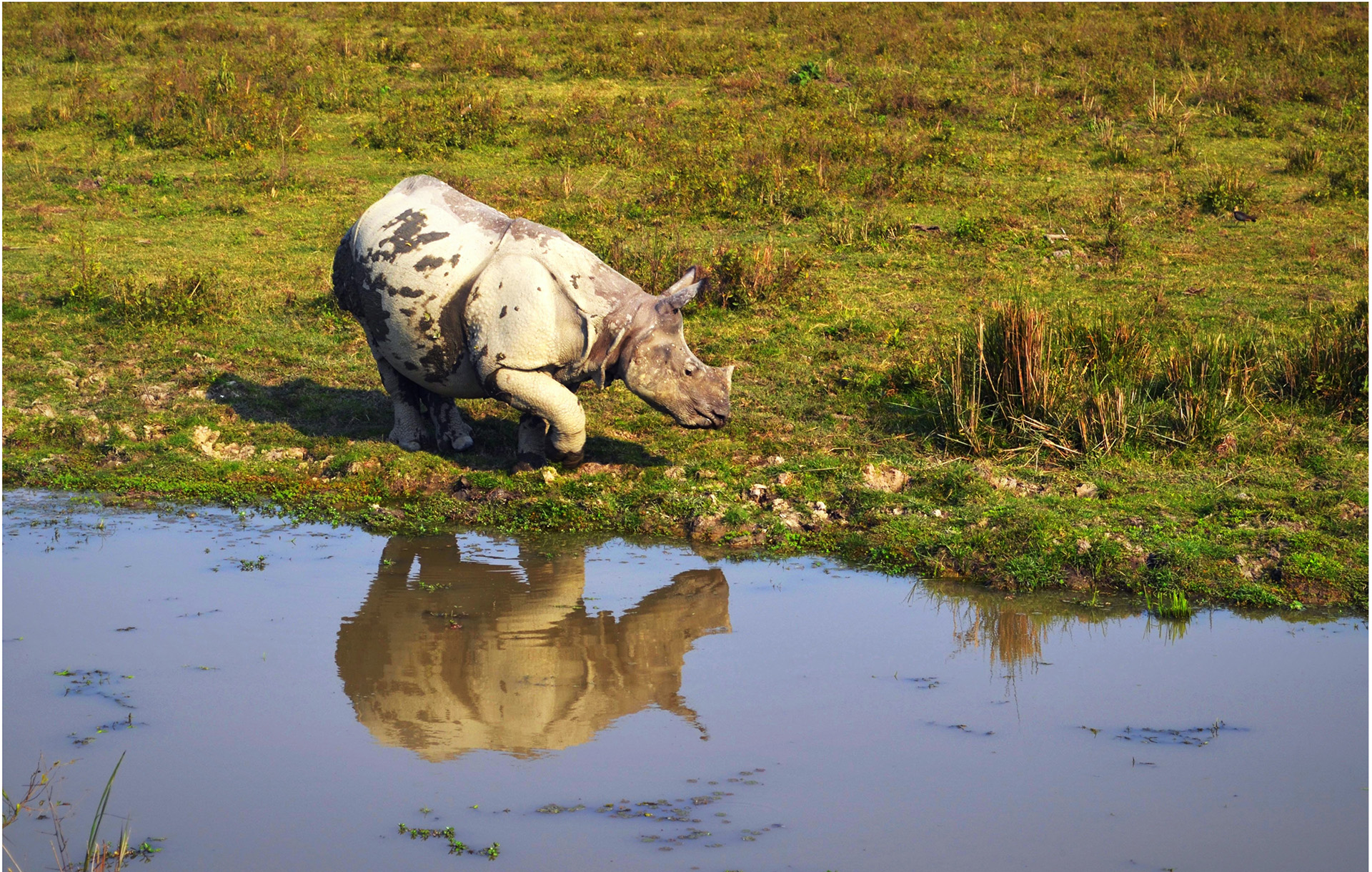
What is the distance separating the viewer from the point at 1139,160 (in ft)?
52.3

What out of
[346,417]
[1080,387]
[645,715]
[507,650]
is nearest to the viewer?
[645,715]

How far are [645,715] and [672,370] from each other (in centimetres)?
304

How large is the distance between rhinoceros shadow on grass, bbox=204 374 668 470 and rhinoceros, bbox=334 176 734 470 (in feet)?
2.18

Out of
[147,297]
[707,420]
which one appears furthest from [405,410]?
[147,297]

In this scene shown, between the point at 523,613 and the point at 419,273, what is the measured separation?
247cm

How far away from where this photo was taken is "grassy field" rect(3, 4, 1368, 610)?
8.15 metres

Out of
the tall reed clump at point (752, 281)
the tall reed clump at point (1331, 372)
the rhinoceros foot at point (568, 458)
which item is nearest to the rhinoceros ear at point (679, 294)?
the rhinoceros foot at point (568, 458)

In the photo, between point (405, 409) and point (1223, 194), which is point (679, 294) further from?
point (1223, 194)

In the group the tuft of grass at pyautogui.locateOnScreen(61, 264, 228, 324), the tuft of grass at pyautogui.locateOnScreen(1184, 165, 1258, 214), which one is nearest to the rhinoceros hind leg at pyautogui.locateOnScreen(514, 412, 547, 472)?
the tuft of grass at pyautogui.locateOnScreen(61, 264, 228, 324)

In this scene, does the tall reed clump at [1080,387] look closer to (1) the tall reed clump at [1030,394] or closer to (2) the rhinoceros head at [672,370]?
(1) the tall reed clump at [1030,394]

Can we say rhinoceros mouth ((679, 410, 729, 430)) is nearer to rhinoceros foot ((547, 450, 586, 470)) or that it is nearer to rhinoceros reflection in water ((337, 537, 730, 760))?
rhinoceros foot ((547, 450, 586, 470))

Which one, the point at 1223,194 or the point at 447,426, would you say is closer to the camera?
the point at 447,426

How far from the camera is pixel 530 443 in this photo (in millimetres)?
8656

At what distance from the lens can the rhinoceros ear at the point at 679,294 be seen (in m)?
8.08
